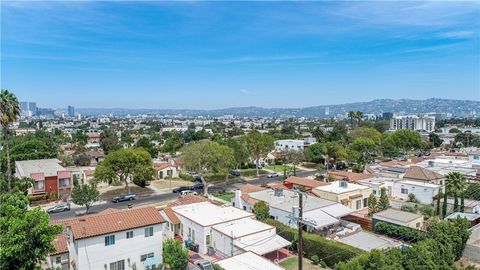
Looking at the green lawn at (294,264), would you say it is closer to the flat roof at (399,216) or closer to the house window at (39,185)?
the flat roof at (399,216)

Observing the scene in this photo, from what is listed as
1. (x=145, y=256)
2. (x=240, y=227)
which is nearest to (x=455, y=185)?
(x=240, y=227)

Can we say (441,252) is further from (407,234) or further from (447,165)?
(447,165)

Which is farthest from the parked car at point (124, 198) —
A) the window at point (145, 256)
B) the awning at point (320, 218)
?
the awning at point (320, 218)

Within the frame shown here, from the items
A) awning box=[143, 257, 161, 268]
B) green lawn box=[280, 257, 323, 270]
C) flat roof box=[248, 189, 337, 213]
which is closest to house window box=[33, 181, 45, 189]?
flat roof box=[248, 189, 337, 213]

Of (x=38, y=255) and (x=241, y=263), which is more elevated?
(x=38, y=255)

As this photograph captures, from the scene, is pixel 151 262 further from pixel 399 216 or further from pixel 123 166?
pixel 123 166

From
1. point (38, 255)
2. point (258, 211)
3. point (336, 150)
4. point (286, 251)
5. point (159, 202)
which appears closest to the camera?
point (38, 255)

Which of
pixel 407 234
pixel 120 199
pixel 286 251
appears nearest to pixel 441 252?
pixel 407 234
